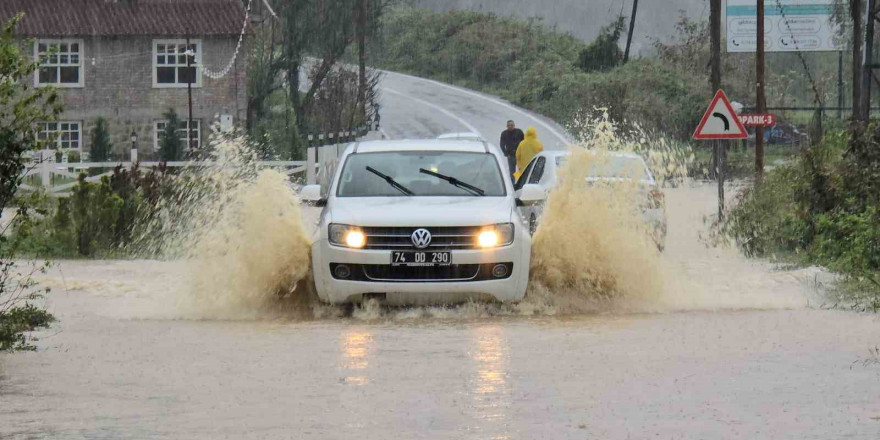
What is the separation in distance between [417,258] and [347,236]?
0.63 metres

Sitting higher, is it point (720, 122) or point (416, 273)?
point (720, 122)

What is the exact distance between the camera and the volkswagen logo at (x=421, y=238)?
14.1 m

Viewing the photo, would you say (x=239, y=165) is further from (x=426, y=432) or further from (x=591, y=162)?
(x=426, y=432)

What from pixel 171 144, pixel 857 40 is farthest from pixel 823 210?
pixel 171 144

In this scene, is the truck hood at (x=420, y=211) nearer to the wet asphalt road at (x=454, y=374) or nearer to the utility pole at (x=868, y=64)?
the wet asphalt road at (x=454, y=374)

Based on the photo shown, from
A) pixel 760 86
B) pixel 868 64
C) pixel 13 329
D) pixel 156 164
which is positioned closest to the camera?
pixel 13 329

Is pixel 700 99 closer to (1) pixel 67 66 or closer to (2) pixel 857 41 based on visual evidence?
(1) pixel 67 66

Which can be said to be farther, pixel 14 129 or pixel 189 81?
pixel 189 81

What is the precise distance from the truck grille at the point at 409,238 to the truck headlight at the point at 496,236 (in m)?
0.08

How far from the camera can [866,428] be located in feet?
28.6

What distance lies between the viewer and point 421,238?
1412cm

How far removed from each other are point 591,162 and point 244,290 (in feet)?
12.2

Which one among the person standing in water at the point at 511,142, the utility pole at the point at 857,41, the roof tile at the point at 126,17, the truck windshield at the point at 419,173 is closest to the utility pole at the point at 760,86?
the utility pole at the point at 857,41

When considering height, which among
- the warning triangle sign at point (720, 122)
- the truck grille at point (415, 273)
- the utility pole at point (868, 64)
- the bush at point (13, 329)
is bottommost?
the bush at point (13, 329)
